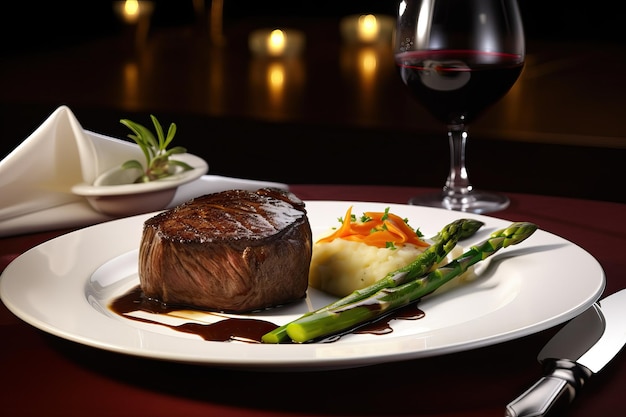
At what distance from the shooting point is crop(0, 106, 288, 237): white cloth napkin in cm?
195

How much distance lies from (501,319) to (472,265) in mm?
341

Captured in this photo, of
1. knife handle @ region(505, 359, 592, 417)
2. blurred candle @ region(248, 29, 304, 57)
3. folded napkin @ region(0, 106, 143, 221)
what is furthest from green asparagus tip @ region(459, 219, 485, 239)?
Result: blurred candle @ region(248, 29, 304, 57)

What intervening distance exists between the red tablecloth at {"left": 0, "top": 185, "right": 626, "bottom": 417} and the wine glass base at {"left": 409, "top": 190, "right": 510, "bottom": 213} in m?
0.81

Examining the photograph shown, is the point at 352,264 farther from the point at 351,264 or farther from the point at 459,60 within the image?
the point at 459,60

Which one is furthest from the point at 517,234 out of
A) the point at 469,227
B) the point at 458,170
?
the point at 458,170

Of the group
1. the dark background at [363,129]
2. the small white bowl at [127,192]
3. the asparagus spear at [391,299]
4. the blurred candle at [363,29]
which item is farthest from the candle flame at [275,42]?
the asparagus spear at [391,299]

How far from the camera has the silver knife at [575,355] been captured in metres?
1.02

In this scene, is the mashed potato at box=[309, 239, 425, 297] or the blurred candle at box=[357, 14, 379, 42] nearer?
the mashed potato at box=[309, 239, 425, 297]

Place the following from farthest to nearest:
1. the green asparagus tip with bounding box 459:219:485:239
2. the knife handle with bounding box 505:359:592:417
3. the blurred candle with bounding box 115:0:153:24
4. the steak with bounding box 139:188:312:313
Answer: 1. the blurred candle with bounding box 115:0:153:24
2. the green asparagus tip with bounding box 459:219:485:239
3. the steak with bounding box 139:188:312:313
4. the knife handle with bounding box 505:359:592:417

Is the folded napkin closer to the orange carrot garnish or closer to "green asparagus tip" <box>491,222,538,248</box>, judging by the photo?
the orange carrot garnish

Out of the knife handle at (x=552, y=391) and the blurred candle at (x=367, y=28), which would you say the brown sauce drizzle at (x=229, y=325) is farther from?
the blurred candle at (x=367, y=28)

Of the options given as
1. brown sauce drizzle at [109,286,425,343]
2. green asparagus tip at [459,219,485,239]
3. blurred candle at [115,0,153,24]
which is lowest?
blurred candle at [115,0,153,24]

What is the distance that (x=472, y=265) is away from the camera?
156cm

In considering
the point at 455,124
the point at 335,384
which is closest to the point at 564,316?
the point at 335,384
